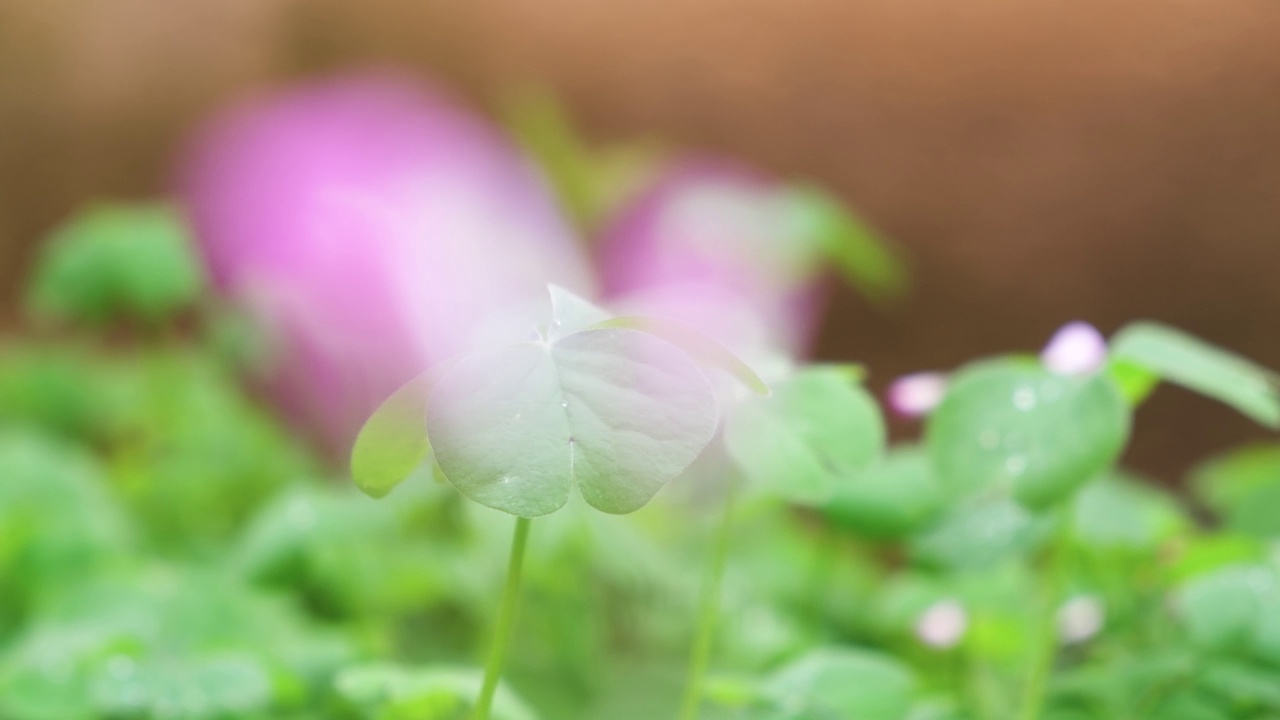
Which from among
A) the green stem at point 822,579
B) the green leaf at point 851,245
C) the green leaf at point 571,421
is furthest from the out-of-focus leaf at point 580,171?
the green leaf at point 571,421

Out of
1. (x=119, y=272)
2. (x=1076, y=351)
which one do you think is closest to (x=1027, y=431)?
(x=1076, y=351)

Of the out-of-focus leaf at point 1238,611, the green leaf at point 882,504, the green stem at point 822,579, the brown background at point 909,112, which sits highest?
the brown background at point 909,112

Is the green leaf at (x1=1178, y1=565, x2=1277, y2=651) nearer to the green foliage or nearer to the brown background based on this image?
the green foliage

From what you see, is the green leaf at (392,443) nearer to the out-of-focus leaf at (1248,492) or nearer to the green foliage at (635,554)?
the green foliage at (635,554)

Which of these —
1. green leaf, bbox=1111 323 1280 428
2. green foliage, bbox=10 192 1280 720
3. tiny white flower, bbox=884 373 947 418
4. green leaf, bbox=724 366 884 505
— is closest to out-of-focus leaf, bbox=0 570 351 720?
green foliage, bbox=10 192 1280 720

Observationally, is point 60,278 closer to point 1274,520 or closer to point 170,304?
point 170,304
